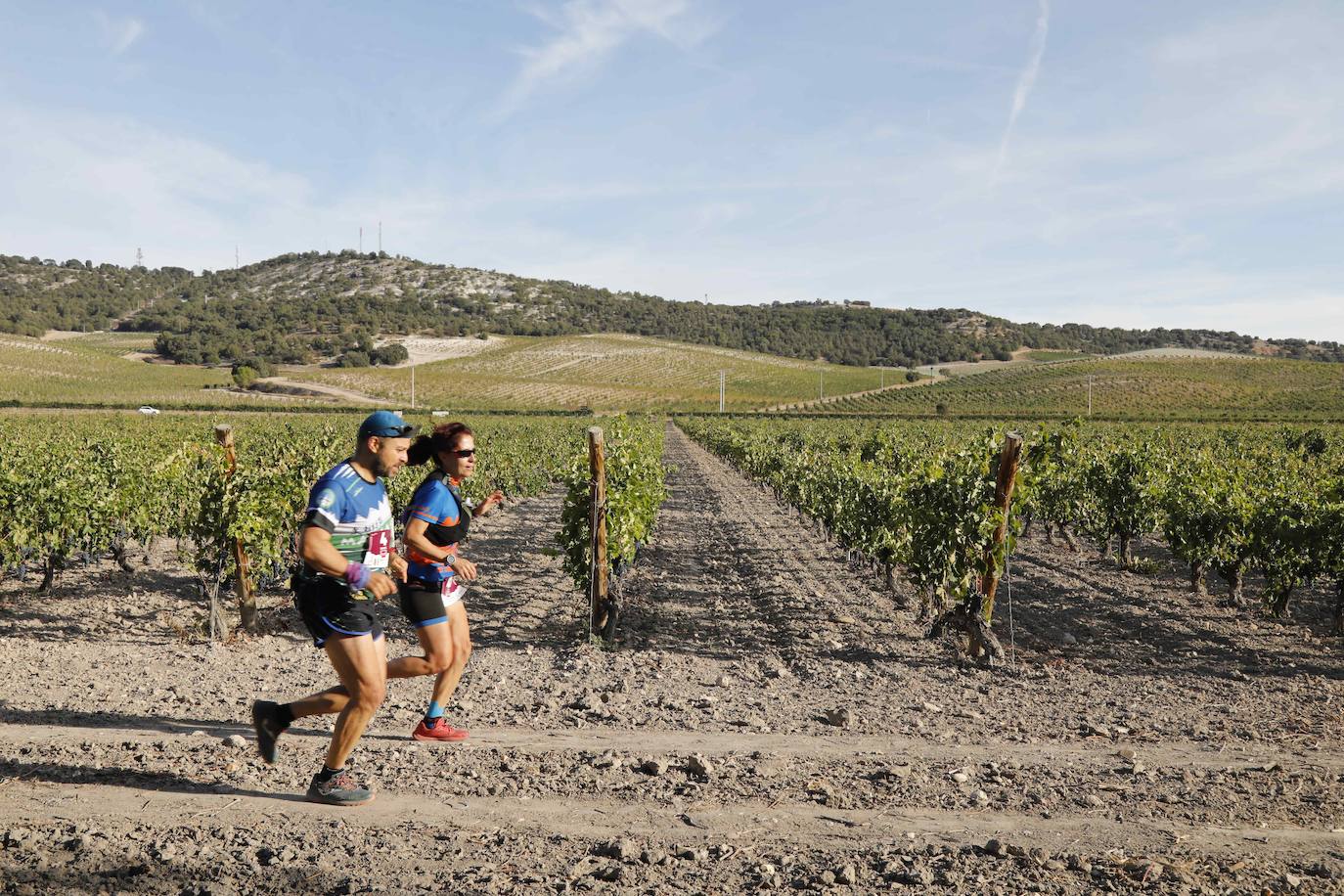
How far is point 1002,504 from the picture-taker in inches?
→ 286

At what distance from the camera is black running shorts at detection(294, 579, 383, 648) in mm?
3680

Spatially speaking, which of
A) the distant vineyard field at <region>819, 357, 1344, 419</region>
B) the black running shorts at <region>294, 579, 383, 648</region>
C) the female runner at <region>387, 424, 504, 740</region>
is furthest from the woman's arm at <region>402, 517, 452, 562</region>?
the distant vineyard field at <region>819, 357, 1344, 419</region>

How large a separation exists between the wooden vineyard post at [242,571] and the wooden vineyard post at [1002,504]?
261 inches

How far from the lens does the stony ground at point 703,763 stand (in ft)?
11.0

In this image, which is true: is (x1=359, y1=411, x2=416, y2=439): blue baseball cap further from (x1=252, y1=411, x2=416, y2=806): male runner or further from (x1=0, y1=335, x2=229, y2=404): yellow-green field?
(x1=0, y1=335, x2=229, y2=404): yellow-green field

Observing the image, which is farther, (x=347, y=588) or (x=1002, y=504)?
(x=1002, y=504)

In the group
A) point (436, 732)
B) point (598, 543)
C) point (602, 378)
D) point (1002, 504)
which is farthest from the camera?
point (602, 378)

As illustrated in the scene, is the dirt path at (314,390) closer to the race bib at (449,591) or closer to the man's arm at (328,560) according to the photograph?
the race bib at (449,591)

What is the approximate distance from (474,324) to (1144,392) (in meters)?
111

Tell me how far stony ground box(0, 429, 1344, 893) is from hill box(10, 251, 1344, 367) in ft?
353

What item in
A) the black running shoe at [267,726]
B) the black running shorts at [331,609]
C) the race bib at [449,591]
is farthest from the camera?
the race bib at [449,591]

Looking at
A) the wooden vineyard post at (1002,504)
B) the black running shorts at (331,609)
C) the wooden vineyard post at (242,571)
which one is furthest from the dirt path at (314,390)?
the black running shorts at (331,609)

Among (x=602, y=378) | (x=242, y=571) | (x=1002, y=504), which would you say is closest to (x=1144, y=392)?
(x=602, y=378)

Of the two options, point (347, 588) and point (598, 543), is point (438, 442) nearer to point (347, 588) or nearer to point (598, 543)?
point (347, 588)
